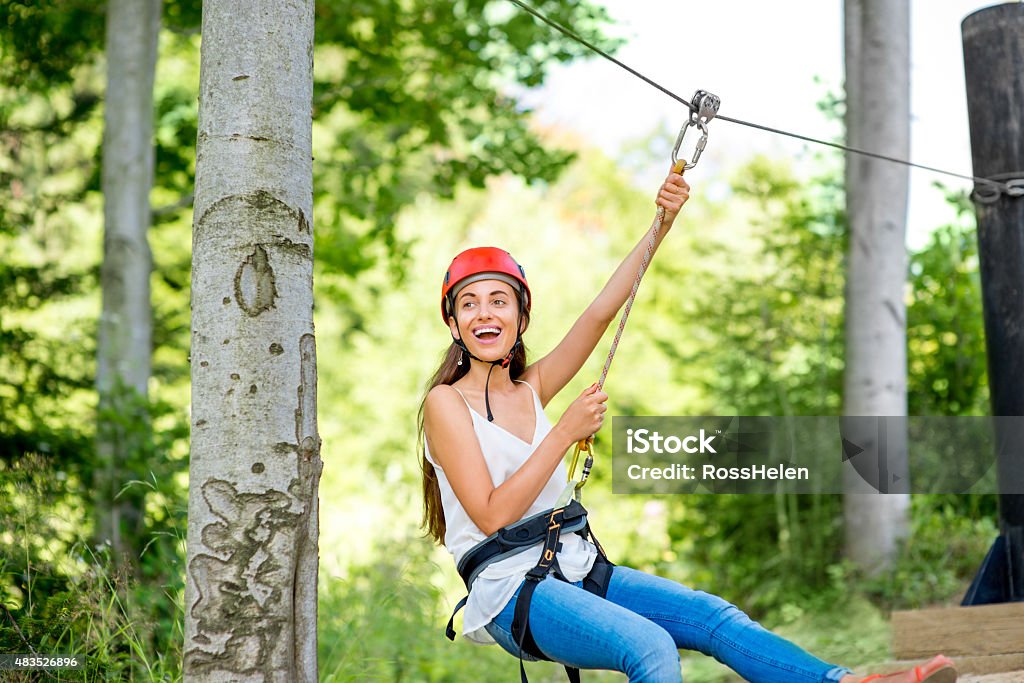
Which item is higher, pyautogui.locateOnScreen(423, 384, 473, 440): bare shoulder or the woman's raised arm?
the woman's raised arm

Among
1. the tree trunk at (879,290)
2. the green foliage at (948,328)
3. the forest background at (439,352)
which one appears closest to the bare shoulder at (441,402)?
the forest background at (439,352)

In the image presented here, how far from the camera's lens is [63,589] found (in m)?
3.42

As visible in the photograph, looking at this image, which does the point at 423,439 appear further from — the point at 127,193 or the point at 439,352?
the point at 127,193

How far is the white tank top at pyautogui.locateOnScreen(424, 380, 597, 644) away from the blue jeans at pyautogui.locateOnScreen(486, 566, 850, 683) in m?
0.04

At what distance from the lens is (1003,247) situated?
4.12 m

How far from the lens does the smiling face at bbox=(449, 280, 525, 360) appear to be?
9.51ft

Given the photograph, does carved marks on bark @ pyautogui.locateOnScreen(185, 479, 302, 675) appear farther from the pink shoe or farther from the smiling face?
the pink shoe

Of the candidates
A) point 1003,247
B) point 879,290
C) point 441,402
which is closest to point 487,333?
point 441,402

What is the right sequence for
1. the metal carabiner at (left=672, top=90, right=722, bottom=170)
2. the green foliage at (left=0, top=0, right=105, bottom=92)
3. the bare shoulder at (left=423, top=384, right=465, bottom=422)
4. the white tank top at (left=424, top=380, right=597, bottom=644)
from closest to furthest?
the white tank top at (left=424, top=380, right=597, bottom=644)
the bare shoulder at (left=423, top=384, right=465, bottom=422)
the metal carabiner at (left=672, top=90, right=722, bottom=170)
the green foliage at (left=0, top=0, right=105, bottom=92)

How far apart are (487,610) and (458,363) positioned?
2.51 feet

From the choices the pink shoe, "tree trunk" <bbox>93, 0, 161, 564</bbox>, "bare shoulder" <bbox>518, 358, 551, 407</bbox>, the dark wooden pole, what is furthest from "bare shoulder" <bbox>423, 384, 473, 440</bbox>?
"tree trunk" <bbox>93, 0, 161, 564</bbox>

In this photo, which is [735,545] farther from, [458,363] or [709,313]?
[458,363]

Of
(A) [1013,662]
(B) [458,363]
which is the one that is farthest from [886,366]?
(B) [458,363]

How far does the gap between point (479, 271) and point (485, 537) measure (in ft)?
2.47
